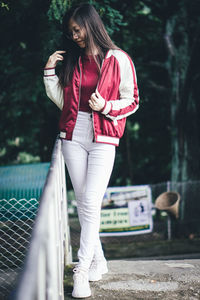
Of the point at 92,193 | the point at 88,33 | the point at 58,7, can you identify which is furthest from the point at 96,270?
the point at 58,7

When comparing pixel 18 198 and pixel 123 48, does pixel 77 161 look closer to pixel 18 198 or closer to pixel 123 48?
pixel 18 198

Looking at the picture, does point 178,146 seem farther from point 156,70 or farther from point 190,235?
point 156,70

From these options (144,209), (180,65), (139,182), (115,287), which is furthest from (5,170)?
(139,182)

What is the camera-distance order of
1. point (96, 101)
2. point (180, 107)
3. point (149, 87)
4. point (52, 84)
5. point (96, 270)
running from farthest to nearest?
point (149, 87) < point (180, 107) < point (96, 270) < point (52, 84) < point (96, 101)

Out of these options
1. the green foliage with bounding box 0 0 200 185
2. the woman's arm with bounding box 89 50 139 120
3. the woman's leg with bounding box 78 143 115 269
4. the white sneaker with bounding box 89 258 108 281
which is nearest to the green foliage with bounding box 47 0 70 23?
the green foliage with bounding box 0 0 200 185

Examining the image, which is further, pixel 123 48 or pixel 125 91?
pixel 123 48

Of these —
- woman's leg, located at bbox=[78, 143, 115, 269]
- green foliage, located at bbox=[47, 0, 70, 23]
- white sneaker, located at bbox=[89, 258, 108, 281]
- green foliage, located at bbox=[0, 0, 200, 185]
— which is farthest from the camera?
green foliage, located at bbox=[0, 0, 200, 185]

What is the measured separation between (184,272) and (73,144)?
1420mm

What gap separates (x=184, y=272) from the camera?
2.97 metres

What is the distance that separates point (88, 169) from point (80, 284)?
2.52 feet

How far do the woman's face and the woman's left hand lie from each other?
39 cm

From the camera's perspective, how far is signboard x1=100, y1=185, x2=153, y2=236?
711 centimetres

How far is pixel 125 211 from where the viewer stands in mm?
7230

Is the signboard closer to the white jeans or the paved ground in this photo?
the paved ground
